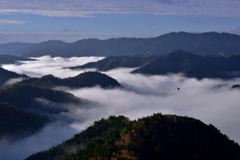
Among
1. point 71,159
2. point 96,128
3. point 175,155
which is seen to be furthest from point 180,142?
point 96,128

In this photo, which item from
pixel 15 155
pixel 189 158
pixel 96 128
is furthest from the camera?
pixel 15 155

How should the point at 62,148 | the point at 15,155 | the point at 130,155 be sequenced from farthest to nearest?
the point at 15,155
the point at 62,148
the point at 130,155

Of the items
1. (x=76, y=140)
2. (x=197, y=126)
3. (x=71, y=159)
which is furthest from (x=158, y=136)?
(x=76, y=140)

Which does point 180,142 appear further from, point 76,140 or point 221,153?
point 76,140

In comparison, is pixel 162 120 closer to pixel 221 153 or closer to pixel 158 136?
pixel 158 136

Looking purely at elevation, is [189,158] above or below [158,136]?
below

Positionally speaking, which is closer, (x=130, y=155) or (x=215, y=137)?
(x=130, y=155)
